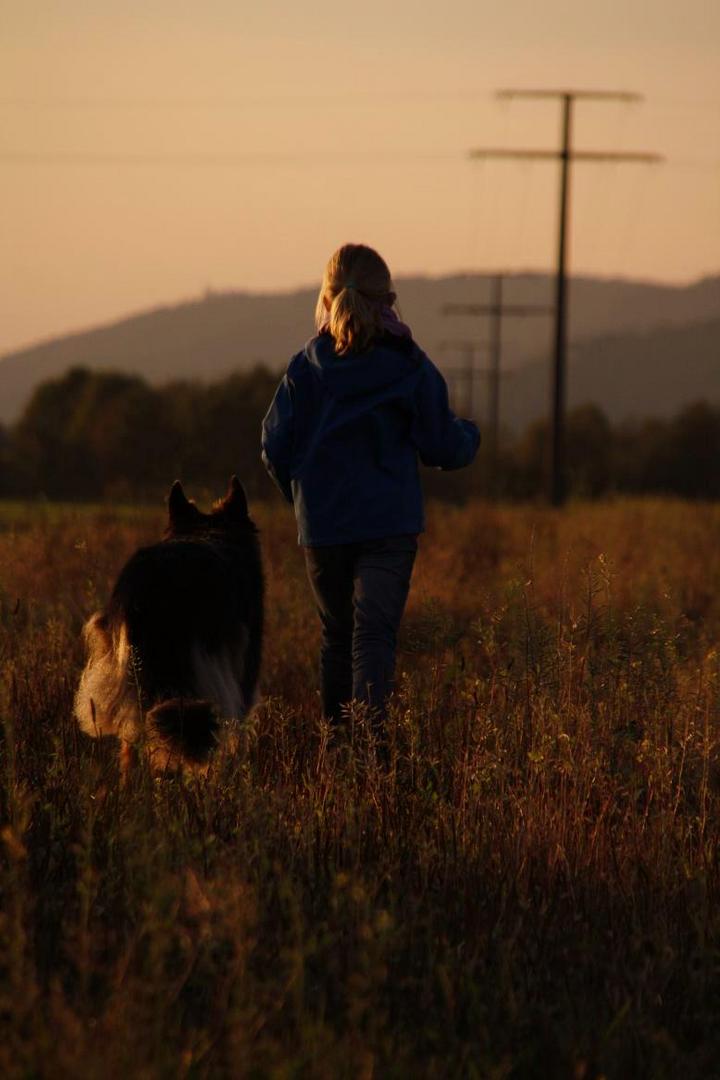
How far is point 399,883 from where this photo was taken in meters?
4.19

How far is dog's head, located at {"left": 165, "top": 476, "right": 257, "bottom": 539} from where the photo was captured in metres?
6.78

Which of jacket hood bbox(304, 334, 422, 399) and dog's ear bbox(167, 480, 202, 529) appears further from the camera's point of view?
dog's ear bbox(167, 480, 202, 529)

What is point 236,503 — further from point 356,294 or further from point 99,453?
point 99,453

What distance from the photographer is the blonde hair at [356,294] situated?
19.2 ft

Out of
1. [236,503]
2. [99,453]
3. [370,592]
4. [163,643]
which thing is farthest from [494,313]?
[163,643]

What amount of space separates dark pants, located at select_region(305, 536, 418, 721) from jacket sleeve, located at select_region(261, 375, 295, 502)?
40 cm

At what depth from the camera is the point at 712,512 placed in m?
22.4

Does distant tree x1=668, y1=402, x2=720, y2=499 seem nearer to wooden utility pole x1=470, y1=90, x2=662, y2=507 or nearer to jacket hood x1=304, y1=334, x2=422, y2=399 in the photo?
wooden utility pole x1=470, y1=90, x2=662, y2=507

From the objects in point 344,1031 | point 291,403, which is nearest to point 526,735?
point 291,403

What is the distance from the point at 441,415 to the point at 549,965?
8.93 feet

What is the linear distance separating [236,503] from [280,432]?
85 centimetres

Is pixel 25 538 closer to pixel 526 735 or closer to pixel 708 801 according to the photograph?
pixel 526 735

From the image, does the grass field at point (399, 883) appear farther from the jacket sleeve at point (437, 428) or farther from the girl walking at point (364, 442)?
the jacket sleeve at point (437, 428)

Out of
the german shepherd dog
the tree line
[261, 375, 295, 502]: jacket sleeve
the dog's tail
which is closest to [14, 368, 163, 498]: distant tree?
the tree line
